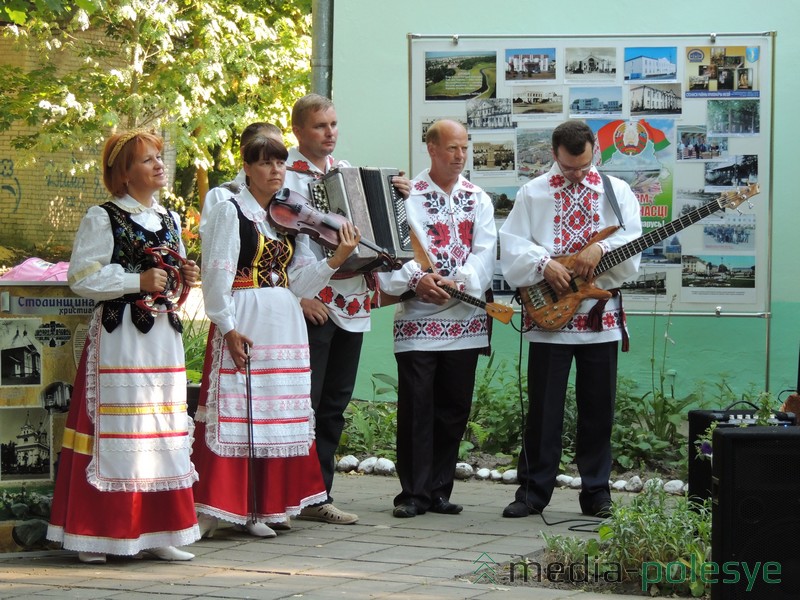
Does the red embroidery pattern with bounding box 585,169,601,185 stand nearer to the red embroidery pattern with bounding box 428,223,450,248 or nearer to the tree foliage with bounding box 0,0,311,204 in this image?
the red embroidery pattern with bounding box 428,223,450,248

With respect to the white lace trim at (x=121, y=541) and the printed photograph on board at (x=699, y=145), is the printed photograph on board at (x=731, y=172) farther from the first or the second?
the white lace trim at (x=121, y=541)

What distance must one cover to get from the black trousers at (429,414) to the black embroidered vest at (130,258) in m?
1.56

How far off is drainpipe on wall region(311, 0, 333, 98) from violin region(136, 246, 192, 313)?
4.02 metres

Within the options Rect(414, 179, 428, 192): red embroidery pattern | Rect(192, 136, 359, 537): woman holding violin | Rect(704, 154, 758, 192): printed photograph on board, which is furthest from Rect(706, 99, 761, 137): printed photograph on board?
Rect(192, 136, 359, 537): woman holding violin

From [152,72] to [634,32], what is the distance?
45.8 ft

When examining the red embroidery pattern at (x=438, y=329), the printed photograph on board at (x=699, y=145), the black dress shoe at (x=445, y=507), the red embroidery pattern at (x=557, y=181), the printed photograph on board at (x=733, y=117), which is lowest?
the black dress shoe at (x=445, y=507)

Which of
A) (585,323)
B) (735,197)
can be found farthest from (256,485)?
(735,197)

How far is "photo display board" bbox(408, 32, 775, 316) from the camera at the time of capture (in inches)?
315

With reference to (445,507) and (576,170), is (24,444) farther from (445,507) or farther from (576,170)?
(576,170)

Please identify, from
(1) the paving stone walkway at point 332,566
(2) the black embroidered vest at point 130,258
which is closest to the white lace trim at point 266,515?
(1) the paving stone walkway at point 332,566

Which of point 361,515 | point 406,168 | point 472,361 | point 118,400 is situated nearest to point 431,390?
point 472,361

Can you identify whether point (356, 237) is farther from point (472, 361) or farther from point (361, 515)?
point (361, 515)

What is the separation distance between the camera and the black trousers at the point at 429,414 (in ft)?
21.3

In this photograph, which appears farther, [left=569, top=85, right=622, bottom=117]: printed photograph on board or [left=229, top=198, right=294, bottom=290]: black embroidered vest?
[left=569, top=85, right=622, bottom=117]: printed photograph on board
